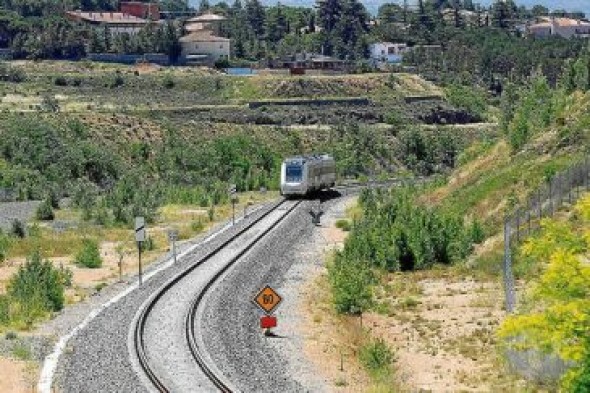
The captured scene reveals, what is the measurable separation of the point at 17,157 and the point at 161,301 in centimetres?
6131

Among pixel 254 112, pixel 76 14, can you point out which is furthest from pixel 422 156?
pixel 76 14

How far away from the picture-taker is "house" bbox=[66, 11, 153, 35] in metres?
189

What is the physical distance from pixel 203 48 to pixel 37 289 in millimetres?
137712

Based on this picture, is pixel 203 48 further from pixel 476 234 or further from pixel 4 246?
pixel 476 234

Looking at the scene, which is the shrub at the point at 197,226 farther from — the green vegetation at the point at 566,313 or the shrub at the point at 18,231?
the green vegetation at the point at 566,313

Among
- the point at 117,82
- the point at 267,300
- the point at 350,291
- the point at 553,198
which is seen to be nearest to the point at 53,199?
the point at 553,198

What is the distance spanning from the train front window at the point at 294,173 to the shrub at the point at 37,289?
31848 millimetres

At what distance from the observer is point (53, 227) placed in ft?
190

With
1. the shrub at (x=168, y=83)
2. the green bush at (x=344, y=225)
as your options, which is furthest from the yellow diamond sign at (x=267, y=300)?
the shrub at (x=168, y=83)

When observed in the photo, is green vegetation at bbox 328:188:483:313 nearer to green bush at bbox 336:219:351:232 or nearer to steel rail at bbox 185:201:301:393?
steel rail at bbox 185:201:301:393

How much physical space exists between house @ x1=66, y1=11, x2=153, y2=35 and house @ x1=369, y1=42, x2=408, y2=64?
37.6 metres

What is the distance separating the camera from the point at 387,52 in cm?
18462

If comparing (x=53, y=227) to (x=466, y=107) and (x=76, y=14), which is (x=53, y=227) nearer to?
(x=466, y=107)

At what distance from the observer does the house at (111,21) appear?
189 metres
